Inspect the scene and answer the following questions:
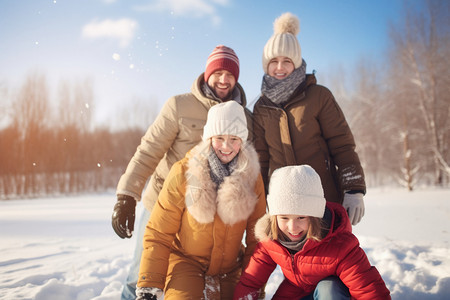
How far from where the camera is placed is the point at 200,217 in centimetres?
164

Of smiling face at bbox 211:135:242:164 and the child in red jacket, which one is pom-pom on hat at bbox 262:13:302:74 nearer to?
smiling face at bbox 211:135:242:164

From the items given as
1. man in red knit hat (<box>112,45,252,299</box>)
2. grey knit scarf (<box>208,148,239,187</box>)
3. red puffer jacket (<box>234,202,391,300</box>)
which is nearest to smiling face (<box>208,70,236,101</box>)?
man in red knit hat (<box>112,45,252,299</box>)

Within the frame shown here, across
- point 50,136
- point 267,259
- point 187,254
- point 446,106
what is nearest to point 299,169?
point 267,259

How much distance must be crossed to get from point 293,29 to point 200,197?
5.99 feet

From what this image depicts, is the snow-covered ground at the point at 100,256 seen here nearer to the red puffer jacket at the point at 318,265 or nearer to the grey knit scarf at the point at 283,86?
the red puffer jacket at the point at 318,265

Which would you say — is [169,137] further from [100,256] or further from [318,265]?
[100,256]

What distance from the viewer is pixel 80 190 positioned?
14.6 m

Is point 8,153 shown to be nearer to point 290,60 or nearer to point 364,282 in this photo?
point 290,60

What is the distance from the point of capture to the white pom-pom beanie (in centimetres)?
148

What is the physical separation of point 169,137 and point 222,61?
2.51ft

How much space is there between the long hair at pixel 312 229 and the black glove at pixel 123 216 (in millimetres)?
1079

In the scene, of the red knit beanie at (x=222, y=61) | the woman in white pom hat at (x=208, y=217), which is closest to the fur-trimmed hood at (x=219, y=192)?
the woman in white pom hat at (x=208, y=217)

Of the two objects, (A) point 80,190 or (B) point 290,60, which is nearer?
(B) point 290,60

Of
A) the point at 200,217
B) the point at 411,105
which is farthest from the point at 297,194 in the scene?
the point at 411,105
